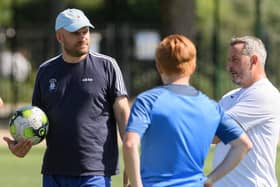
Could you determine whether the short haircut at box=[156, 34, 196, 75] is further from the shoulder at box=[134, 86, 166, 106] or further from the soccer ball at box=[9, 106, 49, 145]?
the soccer ball at box=[9, 106, 49, 145]

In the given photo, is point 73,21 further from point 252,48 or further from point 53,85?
point 252,48

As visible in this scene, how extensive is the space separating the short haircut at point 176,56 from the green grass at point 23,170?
8.22 meters

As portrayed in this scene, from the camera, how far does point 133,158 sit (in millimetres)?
6094

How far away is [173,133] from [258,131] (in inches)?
53.7

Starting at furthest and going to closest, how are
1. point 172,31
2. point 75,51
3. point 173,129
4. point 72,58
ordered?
1. point 172,31
2. point 72,58
3. point 75,51
4. point 173,129

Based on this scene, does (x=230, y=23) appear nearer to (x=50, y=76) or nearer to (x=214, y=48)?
(x=214, y=48)

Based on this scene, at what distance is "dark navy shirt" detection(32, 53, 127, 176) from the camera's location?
7.94m

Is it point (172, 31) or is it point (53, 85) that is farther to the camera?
point (172, 31)

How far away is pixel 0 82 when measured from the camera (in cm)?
3147

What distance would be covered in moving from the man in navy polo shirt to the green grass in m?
6.31

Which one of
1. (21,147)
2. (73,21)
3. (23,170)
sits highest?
(73,21)

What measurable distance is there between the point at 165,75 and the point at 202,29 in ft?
97.7

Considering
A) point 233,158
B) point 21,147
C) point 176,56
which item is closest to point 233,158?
point 233,158

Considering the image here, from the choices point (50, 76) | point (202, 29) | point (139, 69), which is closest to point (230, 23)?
point (202, 29)
